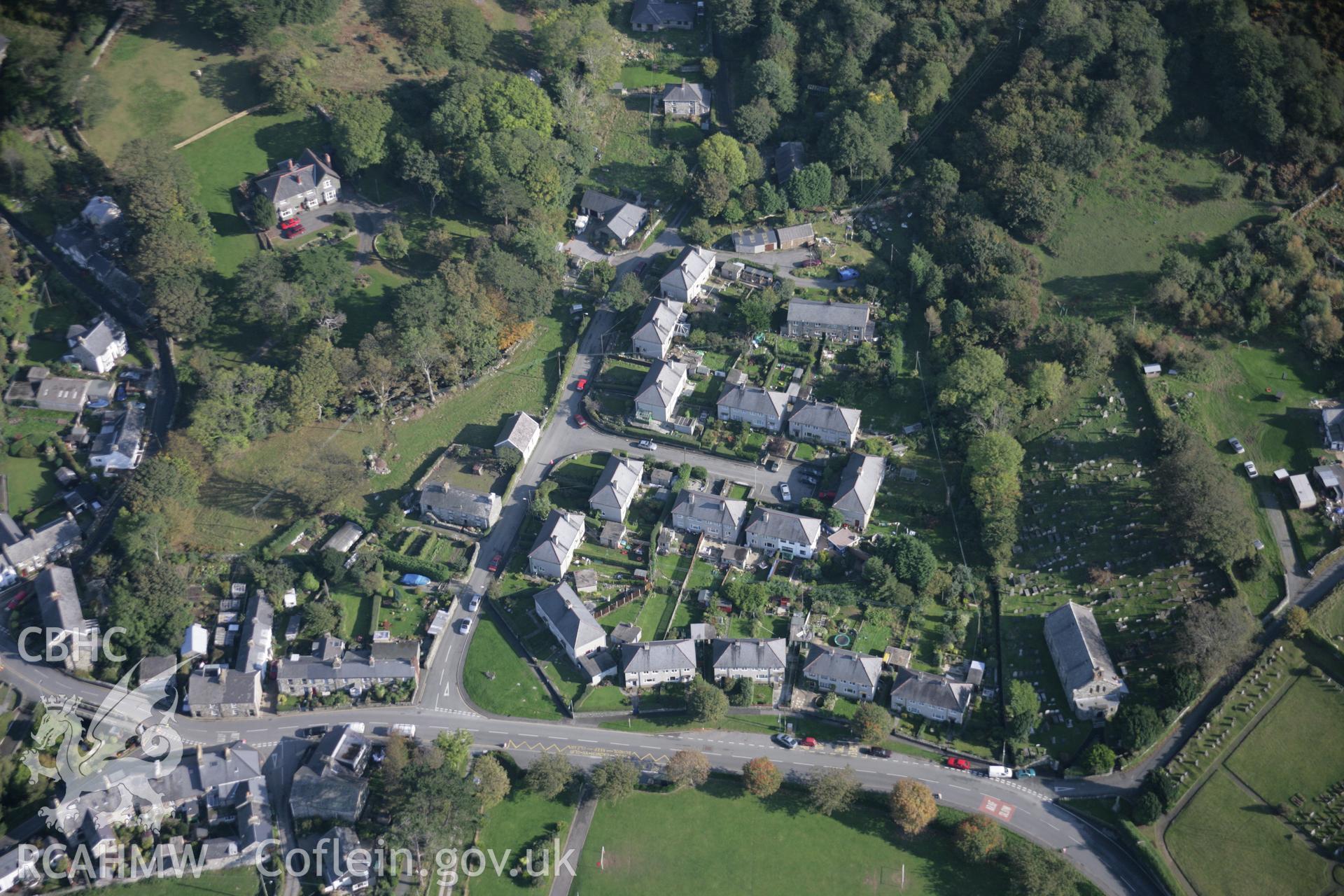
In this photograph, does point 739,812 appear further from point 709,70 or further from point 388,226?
point 709,70

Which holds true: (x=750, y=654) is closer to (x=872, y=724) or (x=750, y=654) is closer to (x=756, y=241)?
(x=872, y=724)

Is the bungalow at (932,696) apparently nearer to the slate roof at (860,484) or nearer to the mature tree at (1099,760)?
the mature tree at (1099,760)

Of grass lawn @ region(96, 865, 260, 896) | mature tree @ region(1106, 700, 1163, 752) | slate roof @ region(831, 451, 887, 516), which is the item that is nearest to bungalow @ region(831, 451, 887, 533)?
slate roof @ region(831, 451, 887, 516)

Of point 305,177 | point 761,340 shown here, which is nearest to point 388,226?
point 305,177

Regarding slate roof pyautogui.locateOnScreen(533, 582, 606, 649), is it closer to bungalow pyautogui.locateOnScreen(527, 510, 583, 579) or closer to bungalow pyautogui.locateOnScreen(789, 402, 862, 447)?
bungalow pyautogui.locateOnScreen(527, 510, 583, 579)

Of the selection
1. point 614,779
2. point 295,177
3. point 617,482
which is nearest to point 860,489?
point 617,482

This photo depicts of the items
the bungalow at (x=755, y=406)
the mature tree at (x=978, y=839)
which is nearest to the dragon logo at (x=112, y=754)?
the bungalow at (x=755, y=406)
